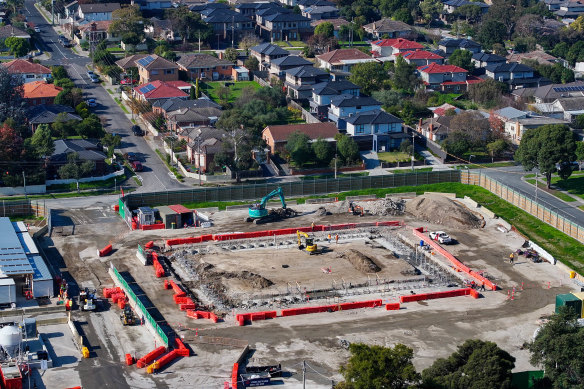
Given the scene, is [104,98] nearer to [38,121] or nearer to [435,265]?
[38,121]

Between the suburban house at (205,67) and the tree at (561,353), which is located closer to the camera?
the tree at (561,353)

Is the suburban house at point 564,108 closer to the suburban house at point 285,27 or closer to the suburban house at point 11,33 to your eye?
the suburban house at point 285,27

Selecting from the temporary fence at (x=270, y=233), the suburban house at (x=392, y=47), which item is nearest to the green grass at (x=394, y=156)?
the temporary fence at (x=270, y=233)

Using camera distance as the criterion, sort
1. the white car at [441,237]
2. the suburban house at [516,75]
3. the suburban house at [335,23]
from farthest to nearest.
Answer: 1. the suburban house at [335,23]
2. the suburban house at [516,75]
3. the white car at [441,237]

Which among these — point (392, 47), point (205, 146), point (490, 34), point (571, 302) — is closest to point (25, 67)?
point (205, 146)

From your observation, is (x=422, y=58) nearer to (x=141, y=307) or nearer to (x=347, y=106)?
(x=347, y=106)

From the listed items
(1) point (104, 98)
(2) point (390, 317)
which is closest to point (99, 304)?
(2) point (390, 317)
